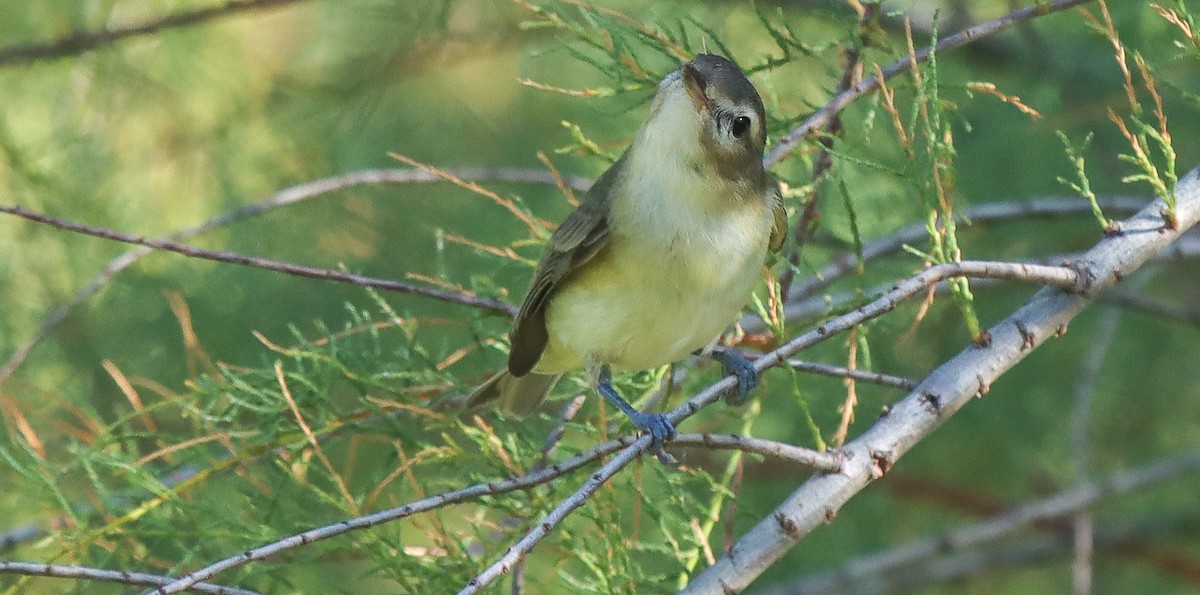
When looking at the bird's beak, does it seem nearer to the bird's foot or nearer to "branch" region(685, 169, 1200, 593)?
the bird's foot

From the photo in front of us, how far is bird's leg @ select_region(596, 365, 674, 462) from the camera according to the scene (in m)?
2.33

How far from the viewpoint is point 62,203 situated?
4.55 metres

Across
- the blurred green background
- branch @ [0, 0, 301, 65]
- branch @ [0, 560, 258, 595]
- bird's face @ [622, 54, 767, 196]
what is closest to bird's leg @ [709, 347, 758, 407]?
bird's face @ [622, 54, 767, 196]

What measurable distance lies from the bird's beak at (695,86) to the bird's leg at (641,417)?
654 mm

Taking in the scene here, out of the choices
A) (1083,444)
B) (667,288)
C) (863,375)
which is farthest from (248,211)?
(1083,444)

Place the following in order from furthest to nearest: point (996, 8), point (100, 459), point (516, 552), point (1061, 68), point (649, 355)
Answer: point (996, 8) < point (1061, 68) < point (649, 355) < point (100, 459) < point (516, 552)

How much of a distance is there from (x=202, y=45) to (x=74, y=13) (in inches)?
23.3

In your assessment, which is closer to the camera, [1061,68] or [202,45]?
[1061,68]

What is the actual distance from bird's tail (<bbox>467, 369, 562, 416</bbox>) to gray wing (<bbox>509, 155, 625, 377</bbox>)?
0.09 meters

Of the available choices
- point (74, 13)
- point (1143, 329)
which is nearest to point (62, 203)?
point (74, 13)

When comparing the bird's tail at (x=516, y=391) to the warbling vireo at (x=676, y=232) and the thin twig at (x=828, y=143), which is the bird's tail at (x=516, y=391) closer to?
the warbling vireo at (x=676, y=232)

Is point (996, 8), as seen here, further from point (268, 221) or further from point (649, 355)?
point (268, 221)

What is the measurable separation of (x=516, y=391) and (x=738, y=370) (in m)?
0.76

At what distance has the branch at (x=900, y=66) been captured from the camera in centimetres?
250
